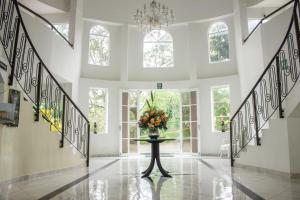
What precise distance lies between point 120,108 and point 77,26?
3.31 metres

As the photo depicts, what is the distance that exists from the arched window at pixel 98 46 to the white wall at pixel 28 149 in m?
5.89

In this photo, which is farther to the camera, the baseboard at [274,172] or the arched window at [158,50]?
the arched window at [158,50]

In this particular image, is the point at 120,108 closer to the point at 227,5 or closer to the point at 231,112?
the point at 231,112

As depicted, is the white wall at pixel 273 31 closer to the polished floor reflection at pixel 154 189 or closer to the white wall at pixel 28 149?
the polished floor reflection at pixel 154 189

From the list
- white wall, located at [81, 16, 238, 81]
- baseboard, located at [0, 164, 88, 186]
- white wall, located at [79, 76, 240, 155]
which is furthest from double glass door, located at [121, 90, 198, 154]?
baseboard, located at [0, 164, 88, 186]

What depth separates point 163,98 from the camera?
48.8ft

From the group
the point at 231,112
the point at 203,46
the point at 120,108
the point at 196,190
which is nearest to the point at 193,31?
the point at 203,46

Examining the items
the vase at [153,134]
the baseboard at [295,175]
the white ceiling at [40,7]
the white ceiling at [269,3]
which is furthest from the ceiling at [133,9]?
the baseboard at [295,175]

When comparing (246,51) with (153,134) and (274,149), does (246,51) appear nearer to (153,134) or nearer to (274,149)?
(274,149)

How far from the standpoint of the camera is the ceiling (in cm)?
1039

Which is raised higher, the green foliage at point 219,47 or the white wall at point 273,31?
the green foliage at point 219,47

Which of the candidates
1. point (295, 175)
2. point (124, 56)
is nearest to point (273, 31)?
point (295, 175)

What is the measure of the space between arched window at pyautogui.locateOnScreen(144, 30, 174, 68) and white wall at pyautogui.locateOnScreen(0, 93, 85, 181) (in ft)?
21.4

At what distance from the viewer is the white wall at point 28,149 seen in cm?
370
